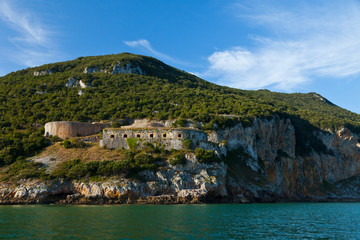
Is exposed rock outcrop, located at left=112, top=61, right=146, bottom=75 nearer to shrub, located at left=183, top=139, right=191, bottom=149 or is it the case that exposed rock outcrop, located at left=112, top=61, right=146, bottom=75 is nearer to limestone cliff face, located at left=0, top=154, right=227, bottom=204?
shrub, located at left=183, top=139, right=191, bottom=149

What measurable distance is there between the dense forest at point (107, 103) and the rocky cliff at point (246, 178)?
3351 millimetres

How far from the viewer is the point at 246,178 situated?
49.1m

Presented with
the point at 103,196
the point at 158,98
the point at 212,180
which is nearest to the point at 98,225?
the point at 103,196

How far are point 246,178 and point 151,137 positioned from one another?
603 inches

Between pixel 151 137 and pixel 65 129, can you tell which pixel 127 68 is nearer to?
pixel 65 129

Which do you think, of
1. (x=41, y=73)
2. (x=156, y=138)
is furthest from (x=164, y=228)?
(x=41, y=73)

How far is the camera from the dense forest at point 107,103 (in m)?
54.4

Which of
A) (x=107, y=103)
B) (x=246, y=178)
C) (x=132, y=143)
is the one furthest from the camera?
(x=107, y=103)

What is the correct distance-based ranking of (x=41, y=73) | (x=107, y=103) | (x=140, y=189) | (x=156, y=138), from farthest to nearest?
(x=41, y=73) < (x=107, y=103) < (x=156, y=138) < (x=140, y=189)

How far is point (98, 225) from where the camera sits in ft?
66.0

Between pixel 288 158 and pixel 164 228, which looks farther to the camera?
pixel 288 158

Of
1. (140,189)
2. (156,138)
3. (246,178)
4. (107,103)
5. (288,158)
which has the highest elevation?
(107,103)

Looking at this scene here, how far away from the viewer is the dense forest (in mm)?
54406

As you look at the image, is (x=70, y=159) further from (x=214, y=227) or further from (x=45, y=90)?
(x=45, y=90)
